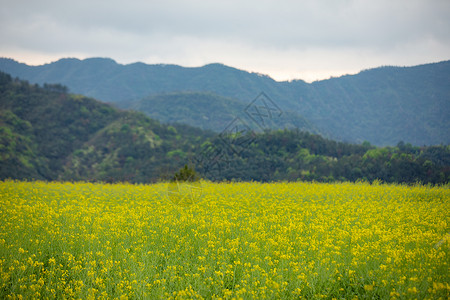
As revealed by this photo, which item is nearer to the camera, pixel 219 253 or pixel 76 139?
pixel 219 253

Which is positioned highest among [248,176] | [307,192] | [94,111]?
[94,111]

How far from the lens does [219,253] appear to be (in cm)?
638

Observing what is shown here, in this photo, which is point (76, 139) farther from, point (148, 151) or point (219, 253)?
point (219, 253)

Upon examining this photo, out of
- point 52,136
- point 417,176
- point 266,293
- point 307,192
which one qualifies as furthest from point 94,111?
point 266,293

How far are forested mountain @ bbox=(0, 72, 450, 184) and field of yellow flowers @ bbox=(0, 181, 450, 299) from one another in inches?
633

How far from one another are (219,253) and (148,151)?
63.0 metres

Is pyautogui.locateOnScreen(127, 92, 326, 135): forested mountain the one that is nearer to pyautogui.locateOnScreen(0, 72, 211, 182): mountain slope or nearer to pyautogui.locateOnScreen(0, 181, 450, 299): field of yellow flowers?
pyautogui.locateOnScreen(0, 72, 211, 182): mountain slope

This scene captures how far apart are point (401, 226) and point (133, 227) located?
6.00 metres

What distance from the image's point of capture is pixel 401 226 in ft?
25.5

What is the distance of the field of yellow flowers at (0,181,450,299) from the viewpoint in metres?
5.23

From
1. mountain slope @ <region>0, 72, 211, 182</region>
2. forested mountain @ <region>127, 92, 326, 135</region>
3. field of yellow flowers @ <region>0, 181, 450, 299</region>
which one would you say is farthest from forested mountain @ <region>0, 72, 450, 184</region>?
forested mountain @ <region>127, 92, 326, 135</region>

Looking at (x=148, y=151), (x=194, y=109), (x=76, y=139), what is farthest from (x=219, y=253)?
(x=194, y=109)

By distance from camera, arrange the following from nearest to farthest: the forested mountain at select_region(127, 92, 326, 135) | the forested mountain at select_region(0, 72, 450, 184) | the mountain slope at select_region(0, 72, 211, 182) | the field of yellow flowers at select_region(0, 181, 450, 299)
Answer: the field of yellow flowers at select_region(0, 181, 450, 299) → the forested mountain at select_region(0, 72, 450, 184) → the mountain slope at select_region(0, 72, 211, 182) → the forested mountain at select_region(127, 92, 326, 135)

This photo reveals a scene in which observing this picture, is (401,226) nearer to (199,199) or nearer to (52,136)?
(199,199)
